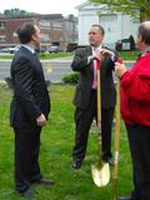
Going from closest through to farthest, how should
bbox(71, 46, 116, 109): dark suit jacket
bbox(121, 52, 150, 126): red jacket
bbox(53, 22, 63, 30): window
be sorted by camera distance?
bbox(121, 52, 150, 126): red jacket → bbox(71, 46, 116, 109): dark suit jacket → bbox(53, 22, 63, 30): window

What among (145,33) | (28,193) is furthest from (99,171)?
(145,33)

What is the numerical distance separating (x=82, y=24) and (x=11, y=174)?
52.1m

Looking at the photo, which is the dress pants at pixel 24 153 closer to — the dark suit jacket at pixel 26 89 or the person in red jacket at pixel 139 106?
the dark suit jacket at pixel 26 89

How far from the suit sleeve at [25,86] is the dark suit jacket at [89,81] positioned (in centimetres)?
130

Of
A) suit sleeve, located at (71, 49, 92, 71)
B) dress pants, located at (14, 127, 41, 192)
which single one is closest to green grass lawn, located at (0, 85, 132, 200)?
dress pants, located at (14, 127, 41, 192)

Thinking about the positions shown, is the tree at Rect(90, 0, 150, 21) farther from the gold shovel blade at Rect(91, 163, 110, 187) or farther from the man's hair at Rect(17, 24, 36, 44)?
the man's hair at Rect(17, 24, 36, 44)

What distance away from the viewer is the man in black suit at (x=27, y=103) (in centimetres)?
600

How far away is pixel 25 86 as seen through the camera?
5.97m

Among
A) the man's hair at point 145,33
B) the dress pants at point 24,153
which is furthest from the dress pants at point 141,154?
the dress pants at point 24,153

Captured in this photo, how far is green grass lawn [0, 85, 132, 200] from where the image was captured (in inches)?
258

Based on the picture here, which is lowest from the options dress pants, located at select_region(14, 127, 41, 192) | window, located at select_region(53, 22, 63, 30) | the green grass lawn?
window, located at select_region(53, 22, 63, 30)

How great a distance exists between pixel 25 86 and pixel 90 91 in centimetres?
151

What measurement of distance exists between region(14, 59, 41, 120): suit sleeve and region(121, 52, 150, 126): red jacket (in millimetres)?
1069

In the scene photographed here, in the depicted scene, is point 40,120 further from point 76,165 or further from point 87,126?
point 76,165
